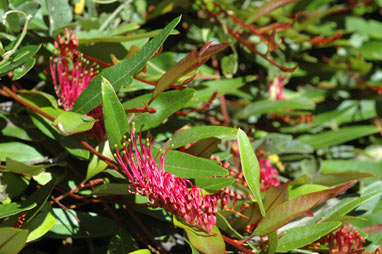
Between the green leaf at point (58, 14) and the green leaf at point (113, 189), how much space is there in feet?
1.10

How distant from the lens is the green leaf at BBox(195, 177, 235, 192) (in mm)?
723

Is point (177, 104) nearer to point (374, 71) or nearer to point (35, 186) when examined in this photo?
point (35, 186)

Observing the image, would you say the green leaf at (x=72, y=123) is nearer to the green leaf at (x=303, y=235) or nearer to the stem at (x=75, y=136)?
the stem at (x=75, y=136)

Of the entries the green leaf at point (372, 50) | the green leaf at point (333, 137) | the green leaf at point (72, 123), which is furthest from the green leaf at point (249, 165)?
the green leaf at point (372, 50)

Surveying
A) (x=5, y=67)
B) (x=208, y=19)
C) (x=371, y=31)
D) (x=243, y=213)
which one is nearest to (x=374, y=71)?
(x=371, y=31)

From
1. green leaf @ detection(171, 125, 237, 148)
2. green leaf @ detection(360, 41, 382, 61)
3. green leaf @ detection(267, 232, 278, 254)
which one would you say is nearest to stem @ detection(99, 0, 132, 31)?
green leaf @ detection(171, 125, 237, 148)

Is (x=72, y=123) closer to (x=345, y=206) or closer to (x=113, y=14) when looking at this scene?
(x=113, y=14)

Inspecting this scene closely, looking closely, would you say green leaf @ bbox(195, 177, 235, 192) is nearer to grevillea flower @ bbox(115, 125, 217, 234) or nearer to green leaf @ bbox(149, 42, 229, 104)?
grevillea flower @ bbox(115, 125, 217, 234)

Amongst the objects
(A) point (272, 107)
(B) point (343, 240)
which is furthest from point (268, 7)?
(B) point (343, 240)

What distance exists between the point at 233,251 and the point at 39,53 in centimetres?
53

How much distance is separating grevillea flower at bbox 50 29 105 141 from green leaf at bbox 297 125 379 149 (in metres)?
0.65

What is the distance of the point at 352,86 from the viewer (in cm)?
144

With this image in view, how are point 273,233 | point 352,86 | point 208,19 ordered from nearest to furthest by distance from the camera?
point 273,233 < point 208,19 < point 352,86

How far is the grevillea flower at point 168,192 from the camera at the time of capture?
65 centimetres
